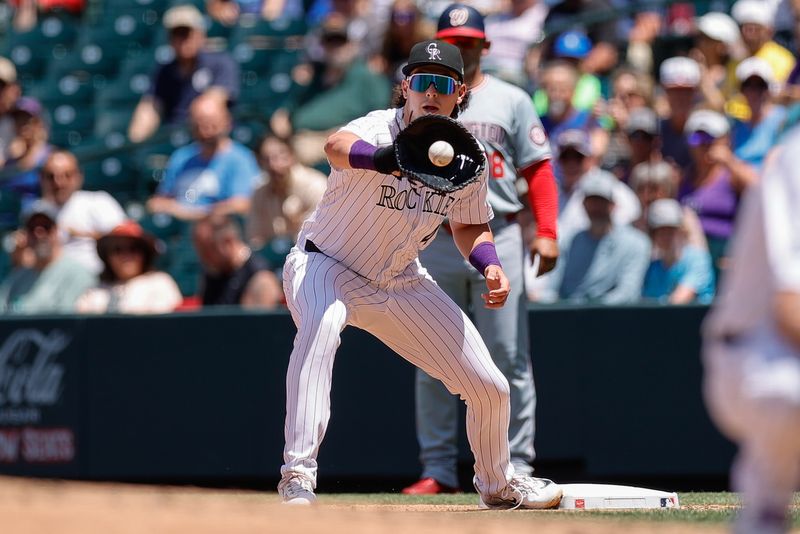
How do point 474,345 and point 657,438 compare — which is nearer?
point 474,345

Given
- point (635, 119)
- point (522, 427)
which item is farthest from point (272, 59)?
point (522, 427)

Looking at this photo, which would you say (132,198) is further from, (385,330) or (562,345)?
(385,330)

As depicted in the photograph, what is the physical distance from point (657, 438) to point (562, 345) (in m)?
0.77

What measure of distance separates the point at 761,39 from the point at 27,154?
5.71m

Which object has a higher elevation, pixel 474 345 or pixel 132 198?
pixel 132 198

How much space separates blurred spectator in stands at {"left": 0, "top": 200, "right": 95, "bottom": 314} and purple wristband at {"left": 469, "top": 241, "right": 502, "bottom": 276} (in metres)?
4.67

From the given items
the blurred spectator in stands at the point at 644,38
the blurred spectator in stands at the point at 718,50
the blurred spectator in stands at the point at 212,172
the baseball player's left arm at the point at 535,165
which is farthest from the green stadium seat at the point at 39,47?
the baseball player's left arm at the point at 535,165

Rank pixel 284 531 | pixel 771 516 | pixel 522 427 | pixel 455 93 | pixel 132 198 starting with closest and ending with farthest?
1. pixel 771 516
2. pixel 284 531
3. pixel 455 93
4. pixel 522 427
5. pixel 132 198

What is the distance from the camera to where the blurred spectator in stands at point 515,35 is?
10914 mm

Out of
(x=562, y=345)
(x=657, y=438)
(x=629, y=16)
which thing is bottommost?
(x=657, y=438)

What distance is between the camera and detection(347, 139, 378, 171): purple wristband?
514 centimetres

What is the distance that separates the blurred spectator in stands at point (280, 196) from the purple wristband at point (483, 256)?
4.08 m

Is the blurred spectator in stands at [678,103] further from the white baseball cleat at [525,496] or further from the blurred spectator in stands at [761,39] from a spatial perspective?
the white baseball cleat at [525,496]

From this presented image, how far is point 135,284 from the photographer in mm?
9508
